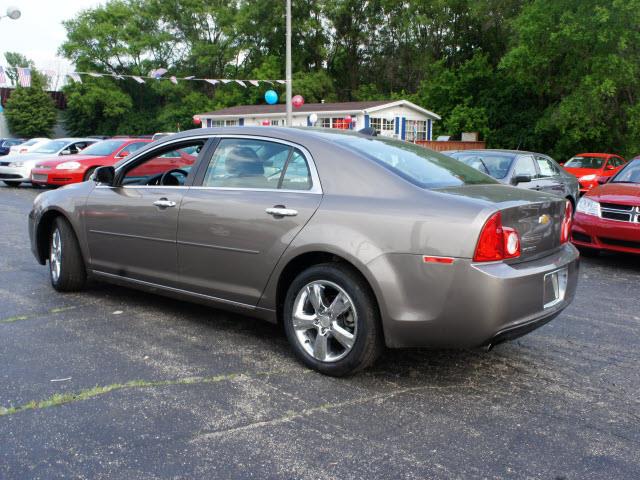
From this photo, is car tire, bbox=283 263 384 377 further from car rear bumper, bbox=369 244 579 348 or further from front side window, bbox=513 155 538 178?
front side window, bbox=513 155 538 178

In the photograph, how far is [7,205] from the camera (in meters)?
13.4

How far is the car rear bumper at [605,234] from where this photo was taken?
739 centimetres

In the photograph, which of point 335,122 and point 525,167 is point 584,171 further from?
point 335,122

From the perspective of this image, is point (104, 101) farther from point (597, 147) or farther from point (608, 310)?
point (608, 310)

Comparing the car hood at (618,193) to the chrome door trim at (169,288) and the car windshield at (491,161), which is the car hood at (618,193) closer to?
the car windshield at (491,161)

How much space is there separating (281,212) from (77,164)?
45.7 ft

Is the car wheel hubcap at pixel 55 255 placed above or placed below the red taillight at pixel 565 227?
below

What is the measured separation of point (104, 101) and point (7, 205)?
43.4m

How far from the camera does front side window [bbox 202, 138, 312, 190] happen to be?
4.09m

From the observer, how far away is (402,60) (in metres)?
47.2

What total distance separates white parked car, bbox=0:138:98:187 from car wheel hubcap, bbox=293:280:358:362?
1611 centimetres

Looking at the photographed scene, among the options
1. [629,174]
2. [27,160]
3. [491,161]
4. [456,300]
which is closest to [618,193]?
[629,174]

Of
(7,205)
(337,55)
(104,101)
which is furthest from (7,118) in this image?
(7,205)

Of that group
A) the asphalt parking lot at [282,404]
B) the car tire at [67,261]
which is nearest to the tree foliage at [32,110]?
the car tire at [67,261]
